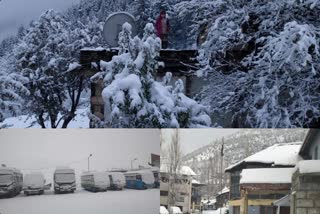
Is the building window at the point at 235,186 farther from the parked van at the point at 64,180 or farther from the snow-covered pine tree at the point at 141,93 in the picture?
the parked van at the point at 64,180

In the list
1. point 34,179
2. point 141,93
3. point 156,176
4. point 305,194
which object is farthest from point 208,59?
point 34,179

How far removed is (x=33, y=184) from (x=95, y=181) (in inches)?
15.1

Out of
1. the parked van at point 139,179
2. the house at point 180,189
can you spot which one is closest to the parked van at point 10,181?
the parked van at point 139,179

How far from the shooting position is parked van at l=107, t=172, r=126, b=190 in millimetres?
3971

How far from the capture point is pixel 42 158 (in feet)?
13.0

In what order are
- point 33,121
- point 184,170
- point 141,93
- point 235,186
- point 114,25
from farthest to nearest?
point 114,25
point 33,121
point 141,93
point 184,170
point 235,186

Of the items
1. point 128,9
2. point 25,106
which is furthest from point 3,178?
point 128,9

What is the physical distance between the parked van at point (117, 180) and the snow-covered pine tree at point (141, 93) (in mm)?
466

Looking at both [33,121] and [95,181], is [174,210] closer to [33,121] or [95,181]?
[95,181]

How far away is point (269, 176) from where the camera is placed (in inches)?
149

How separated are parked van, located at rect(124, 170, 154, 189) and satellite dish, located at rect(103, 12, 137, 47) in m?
1.11

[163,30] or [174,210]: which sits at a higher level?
[163,30]

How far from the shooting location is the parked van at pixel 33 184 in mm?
3930

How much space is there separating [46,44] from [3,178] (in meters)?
1.16
